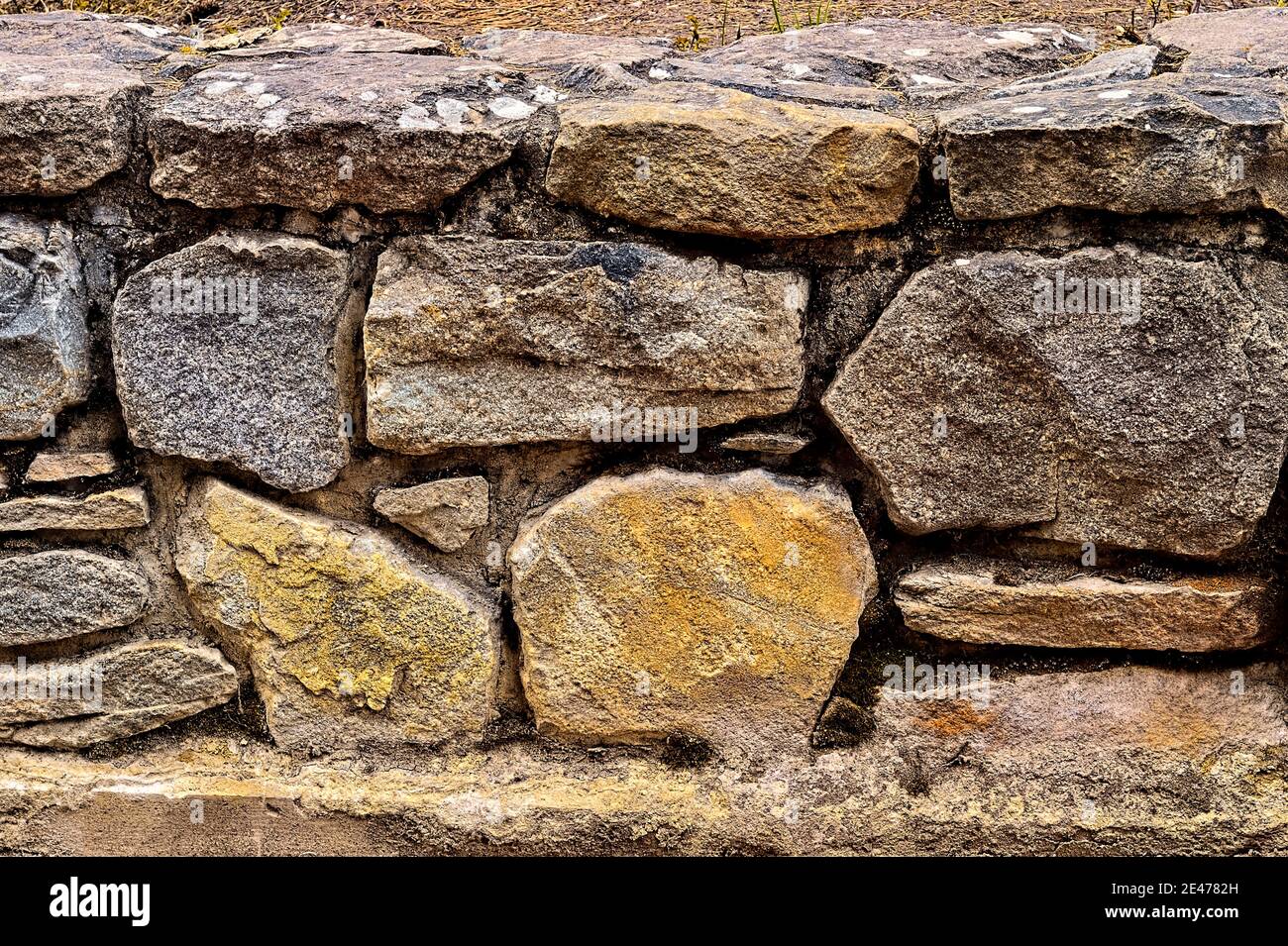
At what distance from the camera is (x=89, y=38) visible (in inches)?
79.4

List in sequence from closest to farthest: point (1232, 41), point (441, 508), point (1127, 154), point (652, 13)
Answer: point (1127, 154)
point (441, 508)
point (1232, 41)
point (652, 13)

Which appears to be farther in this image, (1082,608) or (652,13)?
(652,13)

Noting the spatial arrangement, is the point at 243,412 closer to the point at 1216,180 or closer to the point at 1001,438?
the point at 1001,438

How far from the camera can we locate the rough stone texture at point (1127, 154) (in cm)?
154

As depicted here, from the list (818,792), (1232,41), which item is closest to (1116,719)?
(818,792)

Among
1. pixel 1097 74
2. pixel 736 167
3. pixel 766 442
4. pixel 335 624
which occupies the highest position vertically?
pixel 1097 74

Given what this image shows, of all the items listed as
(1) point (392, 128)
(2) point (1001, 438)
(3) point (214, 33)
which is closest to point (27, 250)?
(1) point (392, 128)

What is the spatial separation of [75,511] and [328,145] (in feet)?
2.08

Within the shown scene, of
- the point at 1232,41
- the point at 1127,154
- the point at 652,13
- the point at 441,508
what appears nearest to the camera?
the point at 1127,154

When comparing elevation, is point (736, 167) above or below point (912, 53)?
below

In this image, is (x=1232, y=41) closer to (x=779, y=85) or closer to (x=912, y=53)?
(x=912, y=53)

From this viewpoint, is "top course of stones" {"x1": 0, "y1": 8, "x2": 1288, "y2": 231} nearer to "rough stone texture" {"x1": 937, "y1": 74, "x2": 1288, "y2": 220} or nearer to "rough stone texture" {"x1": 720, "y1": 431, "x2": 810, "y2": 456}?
A: "rough stone texture" {"x1": 937, "y1": 74, "x2": 1288, "y2": 220}

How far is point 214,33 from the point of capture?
2363 millimetres

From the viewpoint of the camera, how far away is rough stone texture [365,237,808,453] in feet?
5.38
